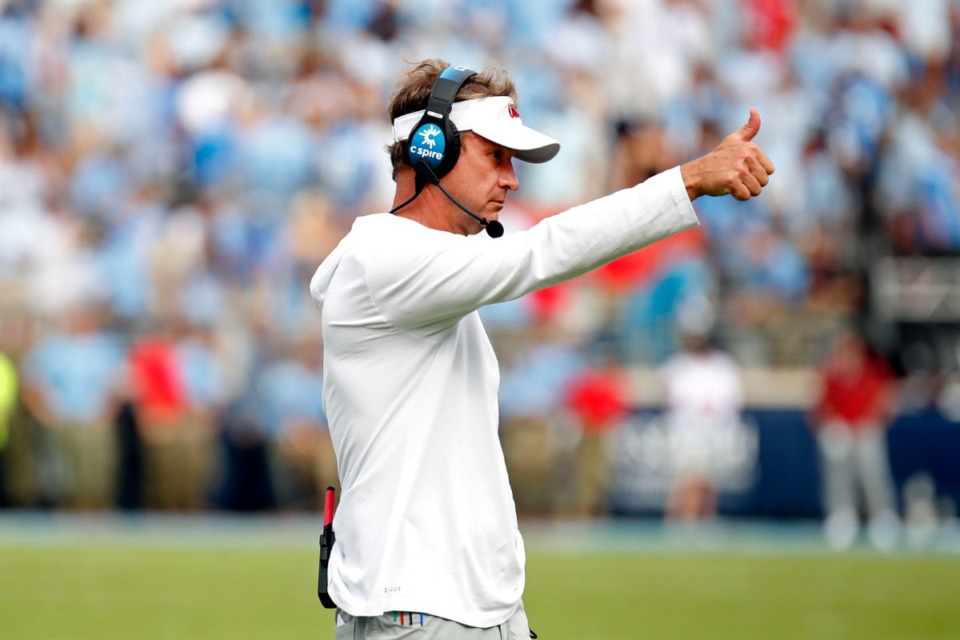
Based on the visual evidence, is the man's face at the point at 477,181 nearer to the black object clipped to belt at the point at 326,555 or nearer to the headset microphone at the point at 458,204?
the headset microphone at the point at 458,204

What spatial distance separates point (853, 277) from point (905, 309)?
60 centimetres

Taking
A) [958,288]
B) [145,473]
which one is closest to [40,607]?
[145,473]

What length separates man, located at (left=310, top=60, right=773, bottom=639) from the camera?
336cm

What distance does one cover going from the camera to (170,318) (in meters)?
16.1

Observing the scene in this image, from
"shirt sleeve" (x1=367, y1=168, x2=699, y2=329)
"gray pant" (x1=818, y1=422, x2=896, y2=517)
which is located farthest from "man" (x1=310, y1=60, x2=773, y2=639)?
"gray pant" (x1=818, y1=422, x2=896, y2=517)

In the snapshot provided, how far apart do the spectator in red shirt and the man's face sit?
12.2m

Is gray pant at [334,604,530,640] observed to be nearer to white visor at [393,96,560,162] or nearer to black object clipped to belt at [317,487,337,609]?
black object clipped to belt at [317,487,337,609]

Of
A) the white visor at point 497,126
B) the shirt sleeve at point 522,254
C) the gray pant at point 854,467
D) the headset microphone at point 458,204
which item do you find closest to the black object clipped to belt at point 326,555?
the shirt sleeve at point 522,254

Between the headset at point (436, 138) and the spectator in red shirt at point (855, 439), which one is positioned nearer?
the headset at point (436, 138)

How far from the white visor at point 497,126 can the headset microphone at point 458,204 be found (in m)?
0.12

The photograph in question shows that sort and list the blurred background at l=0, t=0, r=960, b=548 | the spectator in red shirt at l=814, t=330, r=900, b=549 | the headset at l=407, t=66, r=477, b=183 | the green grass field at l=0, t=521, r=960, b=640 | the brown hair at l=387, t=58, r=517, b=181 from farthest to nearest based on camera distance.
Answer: the blurred background at l=0, t=0, r=960, b=548, the spectator in red shirt at l=814, t=330, r=900, b=549, the green grass field at l=0, t=521, r=960, b=640, the brown hair at l=387, t=58, r=517, b=181, the headset at l=407, t=66, r=477, b=183

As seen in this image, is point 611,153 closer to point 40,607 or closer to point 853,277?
point 853,277

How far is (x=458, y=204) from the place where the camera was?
365 centimetres

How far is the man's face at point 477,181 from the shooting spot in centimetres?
367
